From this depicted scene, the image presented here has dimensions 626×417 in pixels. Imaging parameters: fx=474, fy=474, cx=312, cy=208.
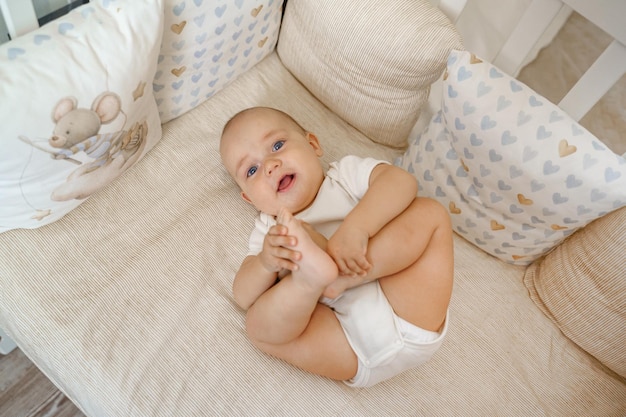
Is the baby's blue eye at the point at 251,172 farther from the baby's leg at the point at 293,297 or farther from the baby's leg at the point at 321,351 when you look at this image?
the baby's leg at the point at 321,351

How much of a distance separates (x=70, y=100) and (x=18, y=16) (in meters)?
0.16

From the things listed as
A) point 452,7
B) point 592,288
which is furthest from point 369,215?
point 452,7

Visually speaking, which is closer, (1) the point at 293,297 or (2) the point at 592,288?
(1) the point at 293,297

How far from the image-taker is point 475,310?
3.24ft

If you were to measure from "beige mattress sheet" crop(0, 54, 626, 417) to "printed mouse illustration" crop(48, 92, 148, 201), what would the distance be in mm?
60

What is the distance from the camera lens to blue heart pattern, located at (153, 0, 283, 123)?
3.02ft

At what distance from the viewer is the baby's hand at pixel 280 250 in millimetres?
719

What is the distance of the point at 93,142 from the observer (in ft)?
2.66

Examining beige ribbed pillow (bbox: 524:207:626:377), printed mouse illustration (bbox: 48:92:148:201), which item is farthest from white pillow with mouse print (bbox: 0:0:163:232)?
beige ribbed pillow (bbox: 524:207:626:377)

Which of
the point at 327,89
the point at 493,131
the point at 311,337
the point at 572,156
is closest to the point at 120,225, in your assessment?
the point at 311,337

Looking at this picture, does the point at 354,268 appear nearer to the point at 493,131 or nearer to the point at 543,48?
the point at 493,131

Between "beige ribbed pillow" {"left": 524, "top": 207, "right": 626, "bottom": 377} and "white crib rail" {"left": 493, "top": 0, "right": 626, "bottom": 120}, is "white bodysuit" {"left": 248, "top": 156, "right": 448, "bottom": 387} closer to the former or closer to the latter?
"beige ribbed pillow" {"left": 524, "top": 207, "right": 626, "bottom": 377}

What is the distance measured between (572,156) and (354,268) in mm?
441

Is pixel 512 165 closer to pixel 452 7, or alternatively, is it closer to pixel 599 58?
pixel 599 58
